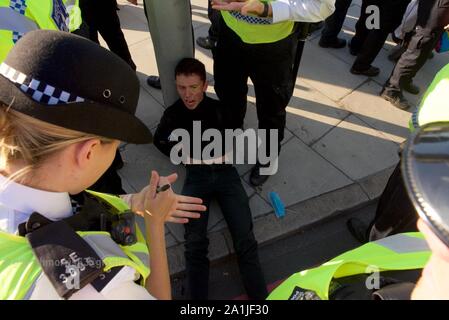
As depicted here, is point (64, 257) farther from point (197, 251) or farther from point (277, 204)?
point (277, 204)

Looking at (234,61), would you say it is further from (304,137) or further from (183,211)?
(183,211)

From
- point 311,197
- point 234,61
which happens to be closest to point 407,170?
point 234,61

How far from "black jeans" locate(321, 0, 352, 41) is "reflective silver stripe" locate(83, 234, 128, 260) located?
3.65 meters

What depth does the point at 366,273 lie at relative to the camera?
3.90 feet

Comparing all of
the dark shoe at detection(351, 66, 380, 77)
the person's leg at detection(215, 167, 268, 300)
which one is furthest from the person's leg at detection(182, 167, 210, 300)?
the dark shoe at detection(351, 66, 380, 77)

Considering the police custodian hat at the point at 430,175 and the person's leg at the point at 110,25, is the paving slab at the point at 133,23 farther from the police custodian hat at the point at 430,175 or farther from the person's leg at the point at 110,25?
the police custodian hat at the point at 430,175

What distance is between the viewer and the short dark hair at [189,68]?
8.93ft

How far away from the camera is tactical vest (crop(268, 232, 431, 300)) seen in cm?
116

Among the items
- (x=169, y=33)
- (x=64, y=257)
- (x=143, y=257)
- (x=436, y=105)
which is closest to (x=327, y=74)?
(x=169, y=33)

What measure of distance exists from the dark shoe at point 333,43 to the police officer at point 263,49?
5.62 feet

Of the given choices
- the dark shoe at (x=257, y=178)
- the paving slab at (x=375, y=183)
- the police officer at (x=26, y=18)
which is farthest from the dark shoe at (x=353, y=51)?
the police officer at (x=26, y=18)

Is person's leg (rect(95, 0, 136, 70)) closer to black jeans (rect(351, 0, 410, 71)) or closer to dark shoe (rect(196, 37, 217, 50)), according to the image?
dark shoe (rect(196, 37, 217, 50))

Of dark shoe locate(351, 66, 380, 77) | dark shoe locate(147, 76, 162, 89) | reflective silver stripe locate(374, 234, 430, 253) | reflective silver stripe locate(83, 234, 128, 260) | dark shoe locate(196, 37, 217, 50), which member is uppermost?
reflective silver stripe locate(83, 234, 128, 260)

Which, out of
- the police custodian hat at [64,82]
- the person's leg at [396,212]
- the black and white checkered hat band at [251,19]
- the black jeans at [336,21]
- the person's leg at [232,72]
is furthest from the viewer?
the black jeans at [336,21]
